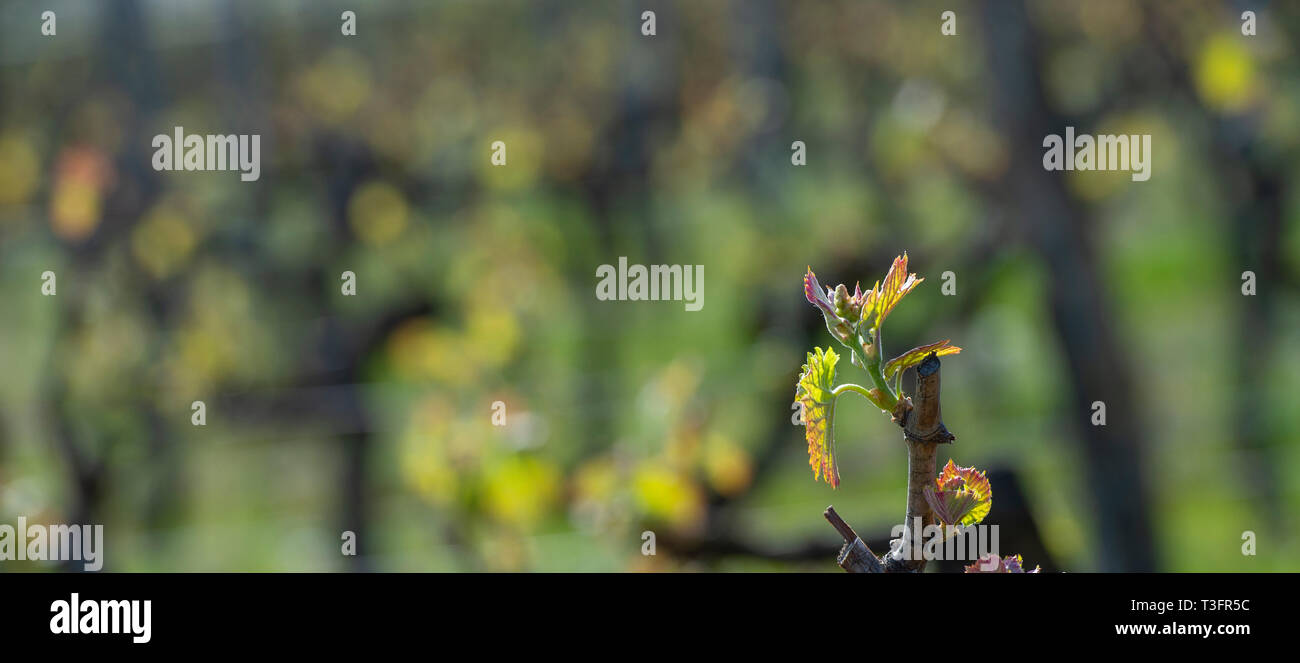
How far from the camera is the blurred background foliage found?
4.82m

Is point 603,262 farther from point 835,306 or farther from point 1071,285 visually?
point 835,306

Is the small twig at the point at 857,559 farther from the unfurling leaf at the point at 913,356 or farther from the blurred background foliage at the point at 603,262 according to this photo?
the blurred background foliage at the point at 603,262

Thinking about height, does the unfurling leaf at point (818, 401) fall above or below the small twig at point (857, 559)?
above

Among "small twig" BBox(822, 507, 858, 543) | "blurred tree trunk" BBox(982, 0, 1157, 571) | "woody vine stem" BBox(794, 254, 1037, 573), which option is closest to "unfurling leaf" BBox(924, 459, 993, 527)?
"woody vine stem" BBox(794, 254, 1037, 573)

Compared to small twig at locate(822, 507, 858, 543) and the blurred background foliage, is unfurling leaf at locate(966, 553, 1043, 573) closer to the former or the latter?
small twig at locate(822, 507, 858, 543)

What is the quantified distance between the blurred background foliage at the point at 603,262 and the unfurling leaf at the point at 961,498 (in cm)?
139

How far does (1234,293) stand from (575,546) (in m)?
4.94

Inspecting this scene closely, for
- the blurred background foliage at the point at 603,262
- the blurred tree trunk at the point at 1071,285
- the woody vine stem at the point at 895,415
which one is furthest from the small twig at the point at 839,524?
the blurred tree trunk at the point at 1071,285

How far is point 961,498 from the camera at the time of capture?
→ 3.77ft

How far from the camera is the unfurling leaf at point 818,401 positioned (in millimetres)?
1119

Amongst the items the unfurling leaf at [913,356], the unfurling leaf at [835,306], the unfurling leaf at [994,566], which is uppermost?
the unfurling leaf at [835,306]

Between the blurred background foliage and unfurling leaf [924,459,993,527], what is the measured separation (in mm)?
1394
